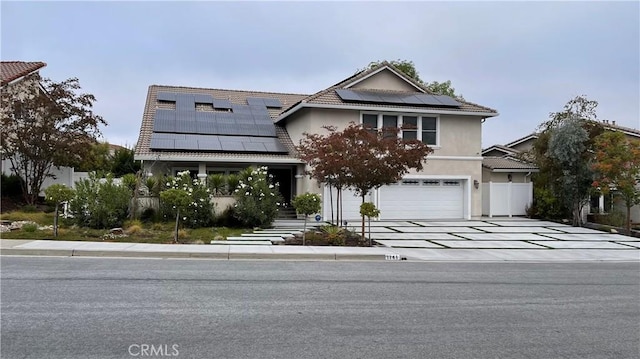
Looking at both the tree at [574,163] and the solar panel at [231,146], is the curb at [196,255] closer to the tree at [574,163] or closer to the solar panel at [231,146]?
the solar panel at [231,146]

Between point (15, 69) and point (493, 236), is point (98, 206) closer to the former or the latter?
point (15, 69)

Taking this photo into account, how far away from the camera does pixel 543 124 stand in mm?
28391

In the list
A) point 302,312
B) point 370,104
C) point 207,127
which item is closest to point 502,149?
point 370,104

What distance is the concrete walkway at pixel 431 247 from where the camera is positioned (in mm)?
12797

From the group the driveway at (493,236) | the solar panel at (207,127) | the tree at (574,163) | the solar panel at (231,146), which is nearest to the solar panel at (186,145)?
the solar panel at (231,146)

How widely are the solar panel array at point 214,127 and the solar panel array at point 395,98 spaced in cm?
407

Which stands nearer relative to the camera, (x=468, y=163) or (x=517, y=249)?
(x=517, y=249)

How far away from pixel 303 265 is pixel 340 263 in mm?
1113

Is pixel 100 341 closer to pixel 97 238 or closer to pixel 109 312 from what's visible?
pixel 109 312

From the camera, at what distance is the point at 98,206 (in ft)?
56.6

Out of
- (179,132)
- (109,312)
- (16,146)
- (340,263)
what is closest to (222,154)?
(179,132)

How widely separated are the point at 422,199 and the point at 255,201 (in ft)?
30.9

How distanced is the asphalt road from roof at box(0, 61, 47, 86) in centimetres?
1596

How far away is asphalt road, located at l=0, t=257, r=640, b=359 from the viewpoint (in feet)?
18.2
